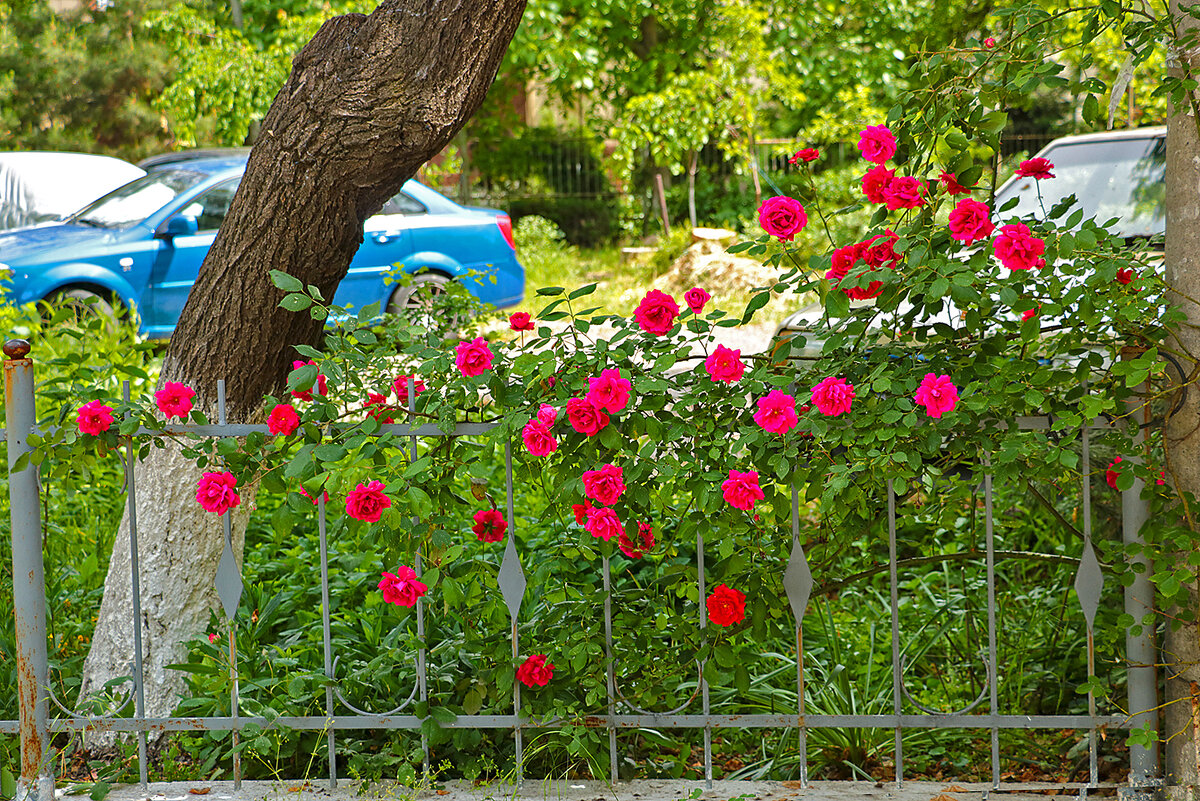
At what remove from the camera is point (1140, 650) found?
2.44 m

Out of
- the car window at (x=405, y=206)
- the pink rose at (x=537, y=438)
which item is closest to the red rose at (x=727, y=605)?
the pink rose at (x=537, y=438)

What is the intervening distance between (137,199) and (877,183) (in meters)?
7.04

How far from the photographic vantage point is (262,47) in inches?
543

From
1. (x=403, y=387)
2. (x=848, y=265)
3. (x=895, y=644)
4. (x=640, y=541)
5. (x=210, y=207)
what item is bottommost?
(x=895, y=644)

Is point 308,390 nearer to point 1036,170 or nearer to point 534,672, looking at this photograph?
point 534,672

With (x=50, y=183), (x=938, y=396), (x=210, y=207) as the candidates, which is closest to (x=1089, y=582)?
(x=938, y=396)

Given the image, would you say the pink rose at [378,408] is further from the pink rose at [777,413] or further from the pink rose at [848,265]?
the pink rose at [848,265]

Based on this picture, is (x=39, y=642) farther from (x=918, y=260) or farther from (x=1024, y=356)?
(x=1024, y=356)

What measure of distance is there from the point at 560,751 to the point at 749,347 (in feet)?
20.5

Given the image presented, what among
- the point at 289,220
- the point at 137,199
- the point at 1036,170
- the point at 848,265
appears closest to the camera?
the point at 848,265

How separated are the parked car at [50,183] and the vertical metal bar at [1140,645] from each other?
26.8 feet

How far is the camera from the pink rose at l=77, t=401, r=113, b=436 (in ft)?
8.22

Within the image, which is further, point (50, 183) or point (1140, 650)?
point (50, 183)

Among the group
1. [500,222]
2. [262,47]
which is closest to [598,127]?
[262,47]
